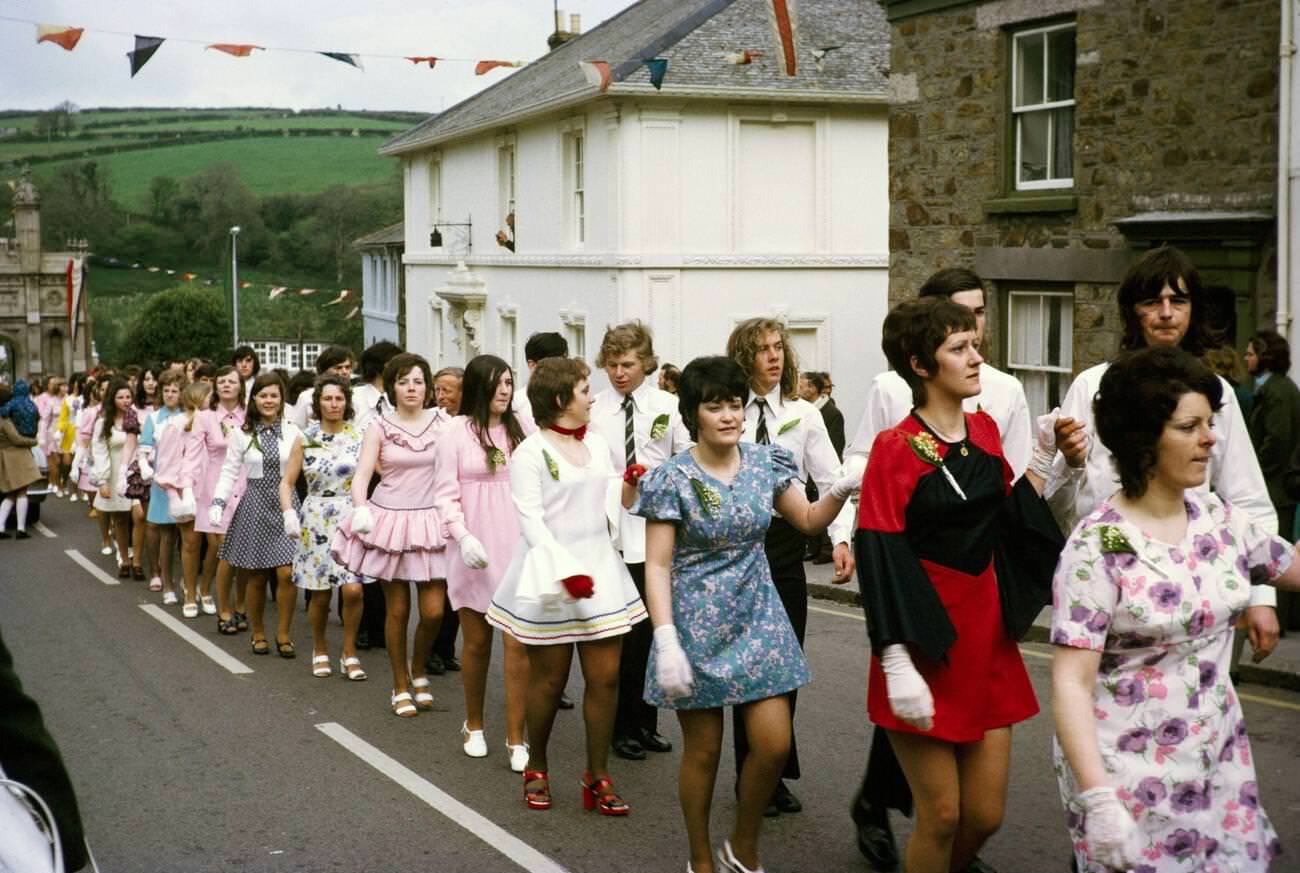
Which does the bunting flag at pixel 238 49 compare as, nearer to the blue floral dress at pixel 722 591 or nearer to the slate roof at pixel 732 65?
the slate roof at pixel 732 65

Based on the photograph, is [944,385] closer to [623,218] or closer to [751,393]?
[751,393]

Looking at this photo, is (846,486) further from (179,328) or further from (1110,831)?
(179,328)

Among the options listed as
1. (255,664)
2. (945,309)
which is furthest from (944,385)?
(255,664)

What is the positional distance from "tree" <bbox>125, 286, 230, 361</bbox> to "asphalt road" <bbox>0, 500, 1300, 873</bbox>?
76.4 m

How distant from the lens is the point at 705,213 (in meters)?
27.9

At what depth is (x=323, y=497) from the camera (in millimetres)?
10766

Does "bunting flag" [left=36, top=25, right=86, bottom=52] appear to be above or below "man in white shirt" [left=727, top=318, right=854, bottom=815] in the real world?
above

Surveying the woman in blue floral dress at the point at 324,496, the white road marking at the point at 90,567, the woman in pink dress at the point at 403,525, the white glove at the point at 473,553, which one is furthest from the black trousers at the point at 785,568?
the white road marking at the point at 90,567

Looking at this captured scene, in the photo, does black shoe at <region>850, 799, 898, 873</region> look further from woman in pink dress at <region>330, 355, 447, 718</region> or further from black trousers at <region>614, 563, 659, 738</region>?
woman in pink dress at <region>330, 355, 447, 718</region>

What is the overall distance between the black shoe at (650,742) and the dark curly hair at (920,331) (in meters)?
3.59

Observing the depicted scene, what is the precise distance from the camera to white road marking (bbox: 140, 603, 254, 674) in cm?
1097

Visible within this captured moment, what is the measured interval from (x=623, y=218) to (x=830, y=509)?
22.0 metres

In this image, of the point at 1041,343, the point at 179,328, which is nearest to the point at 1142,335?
the point at 1041,343

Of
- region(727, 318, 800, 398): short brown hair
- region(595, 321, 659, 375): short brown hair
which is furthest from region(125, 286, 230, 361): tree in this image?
region(727, 318, 800, 398): short brown hair
